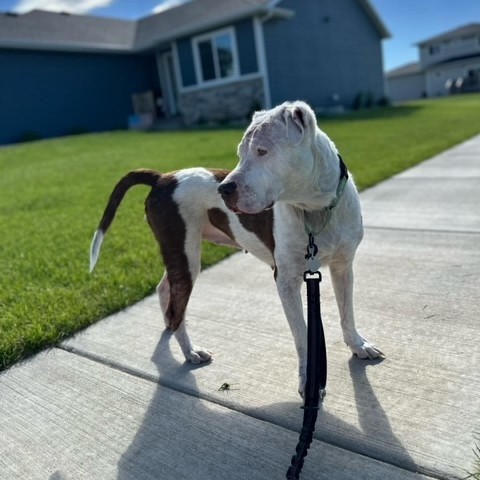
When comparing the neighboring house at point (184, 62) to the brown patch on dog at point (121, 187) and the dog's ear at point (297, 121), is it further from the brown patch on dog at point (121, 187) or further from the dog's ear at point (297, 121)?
the dog's ear at point (297, 121)

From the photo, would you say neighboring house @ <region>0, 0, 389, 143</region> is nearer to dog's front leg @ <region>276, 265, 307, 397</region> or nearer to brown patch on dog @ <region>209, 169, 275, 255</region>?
brown patch on dog @ <region>209, 169, 275, 255</region>

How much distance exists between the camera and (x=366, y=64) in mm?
25547

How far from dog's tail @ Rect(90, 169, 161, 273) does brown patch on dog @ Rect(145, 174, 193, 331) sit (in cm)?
18

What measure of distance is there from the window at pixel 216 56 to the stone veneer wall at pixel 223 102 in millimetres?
570

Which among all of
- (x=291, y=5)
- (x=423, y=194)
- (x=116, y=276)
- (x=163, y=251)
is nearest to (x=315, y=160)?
(x=163, y=251)

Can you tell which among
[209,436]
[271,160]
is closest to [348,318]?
[209,436]

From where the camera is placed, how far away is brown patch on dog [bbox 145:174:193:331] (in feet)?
9.95

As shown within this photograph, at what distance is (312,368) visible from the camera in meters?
2.24

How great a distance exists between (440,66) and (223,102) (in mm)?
41647

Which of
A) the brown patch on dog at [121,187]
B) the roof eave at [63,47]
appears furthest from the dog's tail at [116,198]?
the roof eave at [63,47]

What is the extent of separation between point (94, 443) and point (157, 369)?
695mm

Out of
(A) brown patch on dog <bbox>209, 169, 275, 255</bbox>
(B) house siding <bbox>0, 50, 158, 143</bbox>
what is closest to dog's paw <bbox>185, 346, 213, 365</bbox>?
(A) brown patch on dog <bbox>209, 169, 275, 255</bbox>

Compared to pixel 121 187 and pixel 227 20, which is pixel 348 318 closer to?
pixel 121 187

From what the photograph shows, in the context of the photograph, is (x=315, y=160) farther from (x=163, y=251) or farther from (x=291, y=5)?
(x=291, y=5)
